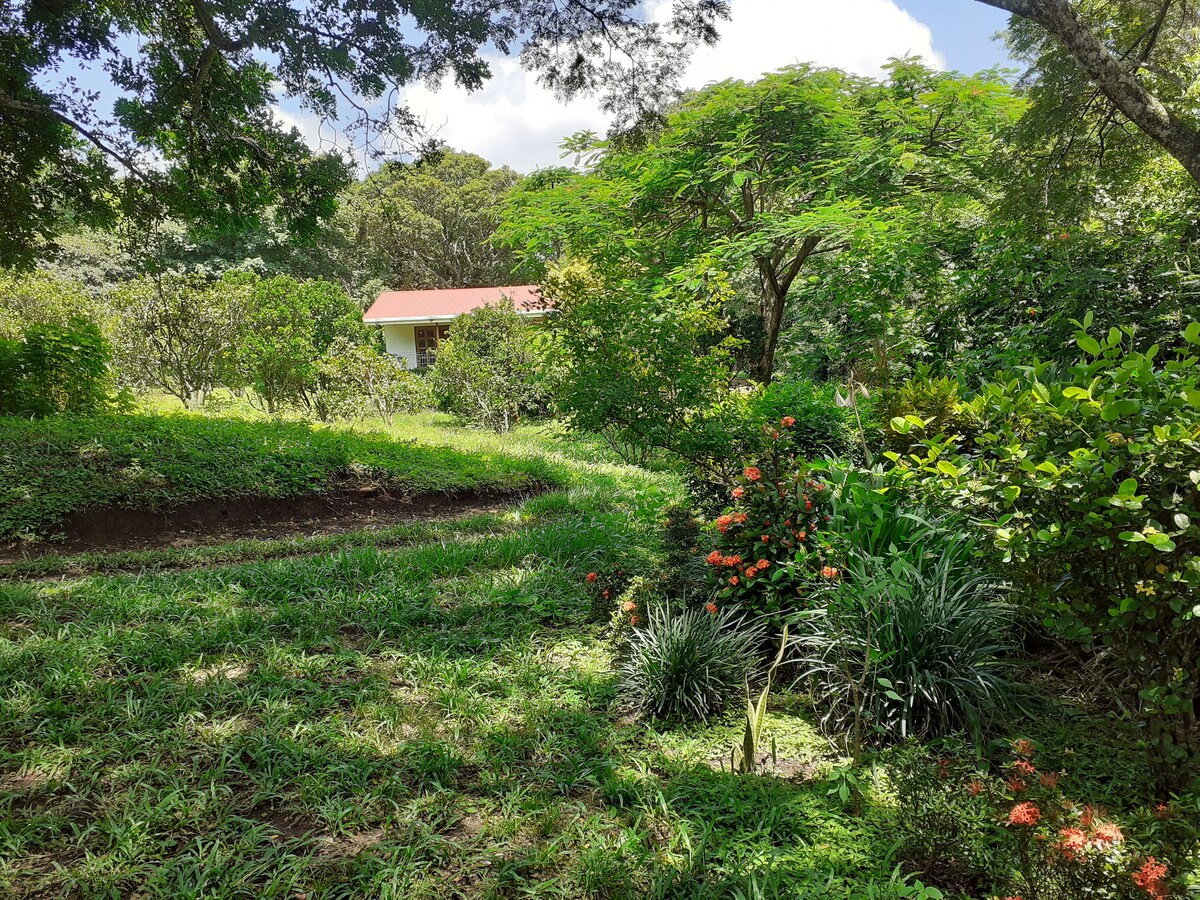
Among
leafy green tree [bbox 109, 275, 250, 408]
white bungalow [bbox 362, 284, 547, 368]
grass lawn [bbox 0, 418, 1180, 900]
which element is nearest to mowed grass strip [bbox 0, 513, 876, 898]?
grass lawn [bbox 0, 418, 1180, 900]

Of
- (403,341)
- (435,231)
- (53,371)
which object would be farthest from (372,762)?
(435,231)

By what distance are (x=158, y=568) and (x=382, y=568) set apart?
1.86m

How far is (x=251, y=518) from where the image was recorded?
670 cm

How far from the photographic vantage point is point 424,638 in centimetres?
355

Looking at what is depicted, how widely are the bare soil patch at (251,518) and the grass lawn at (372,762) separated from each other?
166cm

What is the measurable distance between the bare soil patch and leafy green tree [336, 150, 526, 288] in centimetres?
2242

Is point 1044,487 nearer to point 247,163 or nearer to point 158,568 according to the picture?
point 158,568

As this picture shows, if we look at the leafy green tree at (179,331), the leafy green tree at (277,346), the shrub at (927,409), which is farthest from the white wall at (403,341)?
the shrub at (927,409)

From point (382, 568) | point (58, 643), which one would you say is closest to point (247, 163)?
point (382, 568)

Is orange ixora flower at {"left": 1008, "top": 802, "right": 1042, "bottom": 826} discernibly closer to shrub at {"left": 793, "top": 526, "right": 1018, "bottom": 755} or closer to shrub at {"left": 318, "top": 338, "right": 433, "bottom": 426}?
shrub at {"left": 793, "top": 526, "right": 1018, "bottom": 755}

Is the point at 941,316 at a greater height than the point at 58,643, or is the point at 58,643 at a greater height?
the point at 941,316

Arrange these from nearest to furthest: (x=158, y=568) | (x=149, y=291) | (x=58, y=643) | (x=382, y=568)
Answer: (x=58, y=643) < (x=382, y=568) < (x=158, y=568) < (x=149, y=291)

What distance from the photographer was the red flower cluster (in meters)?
1.40

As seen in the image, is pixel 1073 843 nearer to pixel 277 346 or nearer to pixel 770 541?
pixel 770 541
